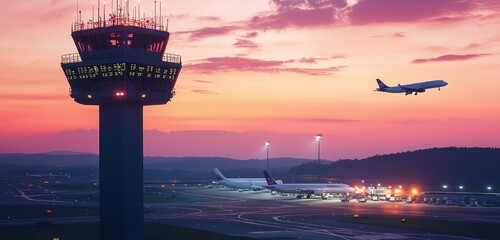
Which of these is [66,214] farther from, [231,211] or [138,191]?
[138,191]

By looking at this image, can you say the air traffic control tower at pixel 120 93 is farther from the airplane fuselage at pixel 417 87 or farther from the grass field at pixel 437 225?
the airplane fuselage at pixel 417 87

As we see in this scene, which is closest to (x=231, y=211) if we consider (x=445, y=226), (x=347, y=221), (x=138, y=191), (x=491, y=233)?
(x=347, y=221)

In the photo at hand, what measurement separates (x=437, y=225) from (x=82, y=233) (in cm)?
6008

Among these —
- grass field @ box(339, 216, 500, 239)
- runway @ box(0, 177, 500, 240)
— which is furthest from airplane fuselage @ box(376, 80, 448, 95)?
grass field @ box(339, 216, 500, 239)

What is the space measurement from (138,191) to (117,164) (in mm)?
3966

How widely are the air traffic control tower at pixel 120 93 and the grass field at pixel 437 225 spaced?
176 feet

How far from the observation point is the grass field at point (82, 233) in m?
97.6

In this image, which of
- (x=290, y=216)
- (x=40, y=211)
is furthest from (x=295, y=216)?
(x=40, y=211)

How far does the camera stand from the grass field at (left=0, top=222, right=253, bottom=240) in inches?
3844

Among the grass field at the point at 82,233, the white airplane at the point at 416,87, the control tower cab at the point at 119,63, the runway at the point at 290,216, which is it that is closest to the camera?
the control tower cab at the point at 119,63

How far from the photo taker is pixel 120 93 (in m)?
72.6

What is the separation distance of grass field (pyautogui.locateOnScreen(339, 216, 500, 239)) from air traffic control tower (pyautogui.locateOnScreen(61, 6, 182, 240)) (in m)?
Answer: 53.8

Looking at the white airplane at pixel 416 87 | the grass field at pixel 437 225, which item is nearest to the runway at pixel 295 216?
the grass field at pixel 437 225

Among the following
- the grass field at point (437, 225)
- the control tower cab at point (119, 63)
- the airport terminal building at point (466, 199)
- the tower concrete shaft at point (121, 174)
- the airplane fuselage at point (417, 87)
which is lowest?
the grass field at point (437, 225)
